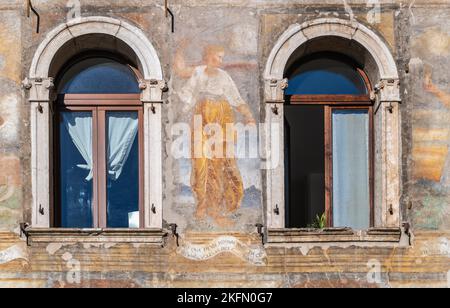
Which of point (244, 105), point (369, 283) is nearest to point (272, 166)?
point (244, 105)

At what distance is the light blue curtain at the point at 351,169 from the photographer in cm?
1374

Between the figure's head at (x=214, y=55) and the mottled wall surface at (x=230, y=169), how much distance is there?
37mm

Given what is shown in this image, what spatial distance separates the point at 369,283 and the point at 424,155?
1730mm

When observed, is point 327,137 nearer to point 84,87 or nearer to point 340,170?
point 340,170

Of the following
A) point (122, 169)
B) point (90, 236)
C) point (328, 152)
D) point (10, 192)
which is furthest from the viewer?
point (328, 152)

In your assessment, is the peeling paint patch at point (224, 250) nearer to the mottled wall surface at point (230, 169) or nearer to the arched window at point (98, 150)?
the mottled wall surface at point (230, 169)

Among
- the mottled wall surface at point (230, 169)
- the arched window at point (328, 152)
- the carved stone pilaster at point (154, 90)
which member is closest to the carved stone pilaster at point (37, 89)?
the mottled wall surface at point (230, 169)

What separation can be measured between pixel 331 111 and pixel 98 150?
9.86 feet

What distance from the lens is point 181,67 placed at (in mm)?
13539

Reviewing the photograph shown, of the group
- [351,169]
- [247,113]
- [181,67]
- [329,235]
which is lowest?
[329,235]

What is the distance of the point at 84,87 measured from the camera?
1390 centimetres

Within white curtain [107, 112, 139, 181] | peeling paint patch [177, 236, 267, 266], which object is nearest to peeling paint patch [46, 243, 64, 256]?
white curtain [107, 112, 139, 181]

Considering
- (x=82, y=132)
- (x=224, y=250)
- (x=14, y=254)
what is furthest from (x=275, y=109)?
(x=14, y=254)

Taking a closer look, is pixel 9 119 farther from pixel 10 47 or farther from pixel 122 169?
pixel 122 169
